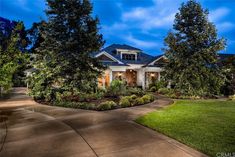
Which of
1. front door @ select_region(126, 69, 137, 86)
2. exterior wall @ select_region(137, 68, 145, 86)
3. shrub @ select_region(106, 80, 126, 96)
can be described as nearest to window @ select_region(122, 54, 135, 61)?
front door @ select_region(126, 69, 137, 86)

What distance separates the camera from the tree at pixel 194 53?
66.9 ft

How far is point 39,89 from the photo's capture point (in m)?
16.4

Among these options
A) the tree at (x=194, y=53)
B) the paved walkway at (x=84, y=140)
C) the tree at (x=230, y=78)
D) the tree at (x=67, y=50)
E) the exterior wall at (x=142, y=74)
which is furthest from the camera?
the exterior wall at (x=142, y=74)

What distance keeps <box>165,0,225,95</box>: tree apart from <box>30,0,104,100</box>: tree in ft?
25.9

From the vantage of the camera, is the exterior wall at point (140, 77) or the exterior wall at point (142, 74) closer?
the exterior wall at point (142, 74)

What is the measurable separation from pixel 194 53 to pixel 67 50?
1200 cm

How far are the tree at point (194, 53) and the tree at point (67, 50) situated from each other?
7.90m

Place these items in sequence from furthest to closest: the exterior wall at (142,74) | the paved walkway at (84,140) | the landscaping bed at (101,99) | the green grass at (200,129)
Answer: the exterior wall at (142,74)
the landscaping bed at (101,99)
the green grass at (200,129)
the paved walkway at (84,140)

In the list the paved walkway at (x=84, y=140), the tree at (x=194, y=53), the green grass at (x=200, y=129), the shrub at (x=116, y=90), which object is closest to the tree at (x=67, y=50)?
the shrub at (x=116, y=90)

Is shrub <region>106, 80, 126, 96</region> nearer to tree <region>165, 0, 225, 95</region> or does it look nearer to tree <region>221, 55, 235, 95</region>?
tree <region>165, 0, 225, 95</region>

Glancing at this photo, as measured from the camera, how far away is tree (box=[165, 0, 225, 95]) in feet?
66.9

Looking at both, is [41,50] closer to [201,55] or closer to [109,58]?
[109,58]

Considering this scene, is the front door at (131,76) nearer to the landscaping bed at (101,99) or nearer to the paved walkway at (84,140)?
the landscaping bed at (101,99)

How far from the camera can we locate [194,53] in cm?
2062
